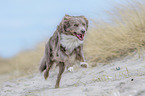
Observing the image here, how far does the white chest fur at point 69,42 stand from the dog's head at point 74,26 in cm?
6

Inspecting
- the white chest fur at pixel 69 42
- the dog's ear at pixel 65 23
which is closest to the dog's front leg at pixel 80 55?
the white chest fur at pixel 69 42

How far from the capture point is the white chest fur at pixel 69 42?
3.08m

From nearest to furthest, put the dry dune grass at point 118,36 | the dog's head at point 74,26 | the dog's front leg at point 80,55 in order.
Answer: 1. the dog's head at point 74,26
2. the dog's front leg at point 80,55
3. the dry dune grass at point 118,36

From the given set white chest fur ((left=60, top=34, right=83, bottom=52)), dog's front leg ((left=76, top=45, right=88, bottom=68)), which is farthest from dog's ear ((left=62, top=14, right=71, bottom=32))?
dog's front leg ((left=76, top=45, right=88, bottom=68))

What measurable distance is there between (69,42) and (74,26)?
248 mm

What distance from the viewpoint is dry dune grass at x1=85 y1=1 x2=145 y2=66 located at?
17.3 ft

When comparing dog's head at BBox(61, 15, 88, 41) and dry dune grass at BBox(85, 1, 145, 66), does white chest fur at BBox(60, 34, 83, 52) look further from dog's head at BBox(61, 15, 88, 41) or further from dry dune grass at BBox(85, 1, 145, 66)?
dry dune grass at BBox(85, 1, 145, 66)

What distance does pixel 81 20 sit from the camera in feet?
10.3

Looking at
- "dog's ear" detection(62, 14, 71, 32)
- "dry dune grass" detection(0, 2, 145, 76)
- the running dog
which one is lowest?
"dry dune grass" detection(0, 2, 145, 76)

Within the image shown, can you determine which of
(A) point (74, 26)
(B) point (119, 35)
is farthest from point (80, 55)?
(B) point (119, 35)

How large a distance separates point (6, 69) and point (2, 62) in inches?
61.3

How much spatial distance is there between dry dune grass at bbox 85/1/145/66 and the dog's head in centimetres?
239

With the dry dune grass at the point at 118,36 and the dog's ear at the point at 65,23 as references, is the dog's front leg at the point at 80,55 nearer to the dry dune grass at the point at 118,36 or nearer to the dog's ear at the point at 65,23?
the dog's ear at the point at 65,23

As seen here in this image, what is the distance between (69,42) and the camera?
3104mm
